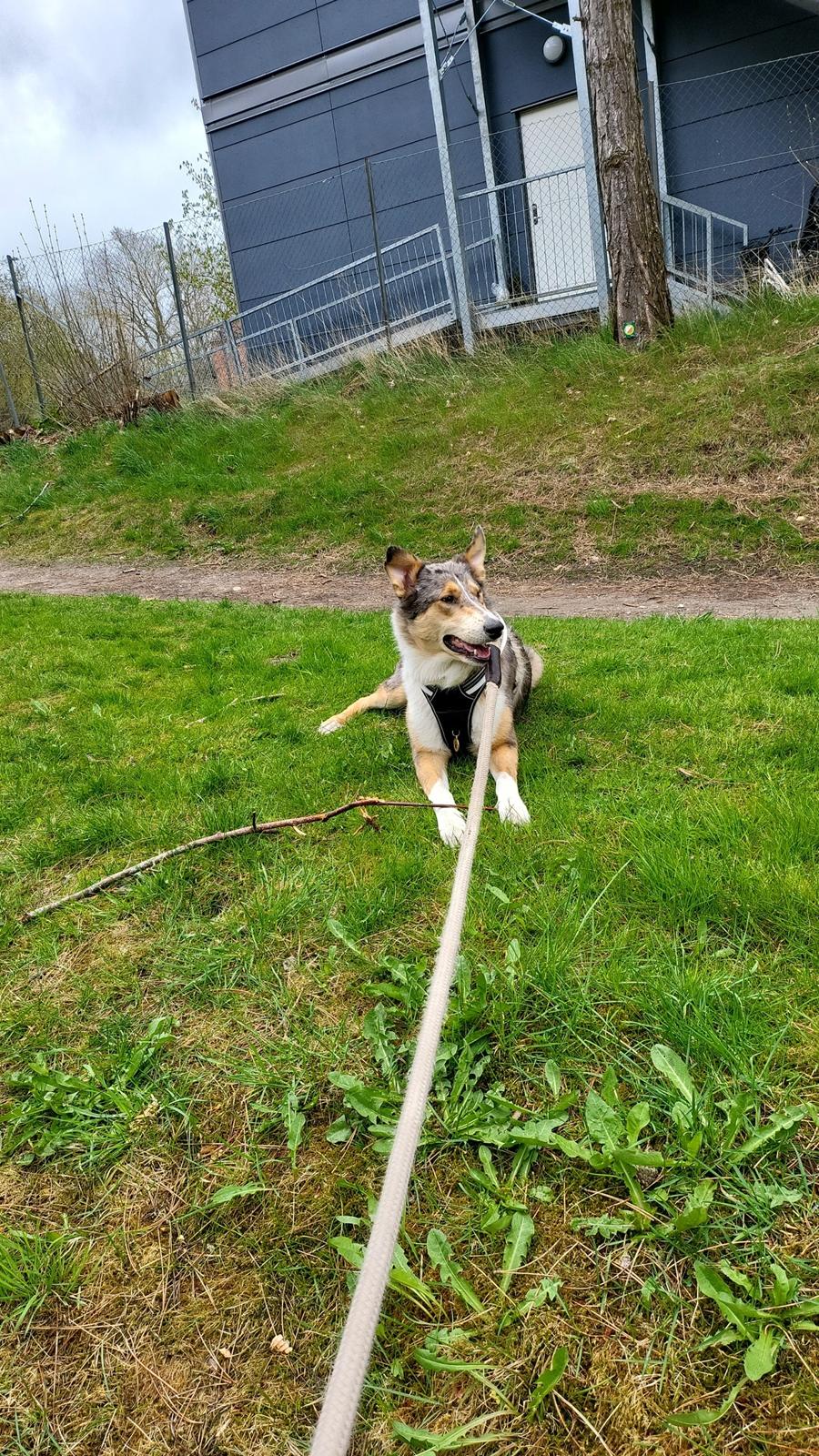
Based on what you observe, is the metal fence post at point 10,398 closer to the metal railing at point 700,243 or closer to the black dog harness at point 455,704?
the metal railing at point 700,243

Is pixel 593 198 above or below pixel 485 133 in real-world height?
below

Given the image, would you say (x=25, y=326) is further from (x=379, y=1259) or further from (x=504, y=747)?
(x=379, y=1259)

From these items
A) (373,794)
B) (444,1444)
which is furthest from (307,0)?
(444,1444)

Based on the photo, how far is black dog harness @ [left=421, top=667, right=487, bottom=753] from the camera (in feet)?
12.6

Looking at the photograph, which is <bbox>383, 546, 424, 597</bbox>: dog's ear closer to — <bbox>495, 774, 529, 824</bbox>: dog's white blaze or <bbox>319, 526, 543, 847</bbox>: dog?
<bbox>319, 526, 543, 847</bbox>: dog

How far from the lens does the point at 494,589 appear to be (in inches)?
338

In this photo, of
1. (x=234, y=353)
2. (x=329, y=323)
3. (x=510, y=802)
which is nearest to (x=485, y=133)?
(x=329, y=323)

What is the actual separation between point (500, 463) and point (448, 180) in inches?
213

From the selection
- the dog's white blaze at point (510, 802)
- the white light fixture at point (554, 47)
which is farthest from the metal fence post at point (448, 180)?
the dog's white blaze at point (510, 802)

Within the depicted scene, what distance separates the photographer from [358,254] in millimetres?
17344

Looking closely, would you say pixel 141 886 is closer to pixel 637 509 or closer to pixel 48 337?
pixel 637 509

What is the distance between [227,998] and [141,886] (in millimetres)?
727

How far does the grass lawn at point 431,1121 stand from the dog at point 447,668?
0.41 m

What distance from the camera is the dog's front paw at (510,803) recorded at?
3.20m
